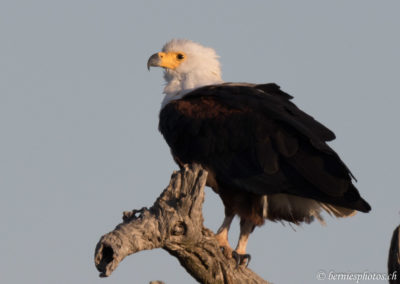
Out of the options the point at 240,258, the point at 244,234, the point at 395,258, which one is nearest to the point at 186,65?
the point at 244,234

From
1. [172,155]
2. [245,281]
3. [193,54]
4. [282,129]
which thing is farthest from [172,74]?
[245,281]

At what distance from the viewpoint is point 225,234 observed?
8.62 m

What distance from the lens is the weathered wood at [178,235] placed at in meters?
6.29

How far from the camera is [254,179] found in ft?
27.8

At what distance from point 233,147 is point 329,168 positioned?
1.10m

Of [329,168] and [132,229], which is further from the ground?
[329,168]

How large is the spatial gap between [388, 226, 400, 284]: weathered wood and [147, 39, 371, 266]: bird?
3.50ft

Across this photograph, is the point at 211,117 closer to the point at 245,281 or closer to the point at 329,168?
the point at 329,168

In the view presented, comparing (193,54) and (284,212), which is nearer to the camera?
(284,212)

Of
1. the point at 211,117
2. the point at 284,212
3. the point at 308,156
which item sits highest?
the point at 211,117

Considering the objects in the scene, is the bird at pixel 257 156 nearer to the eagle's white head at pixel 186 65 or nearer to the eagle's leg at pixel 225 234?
the eagle's leg at pixel 225 234

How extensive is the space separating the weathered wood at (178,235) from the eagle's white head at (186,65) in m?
3.25

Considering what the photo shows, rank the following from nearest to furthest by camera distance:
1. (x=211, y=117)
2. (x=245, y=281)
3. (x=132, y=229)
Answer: (x=132, y=229), (x=245, y=281), (x=211, y=117)

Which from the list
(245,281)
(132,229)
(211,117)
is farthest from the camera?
(211,117)
